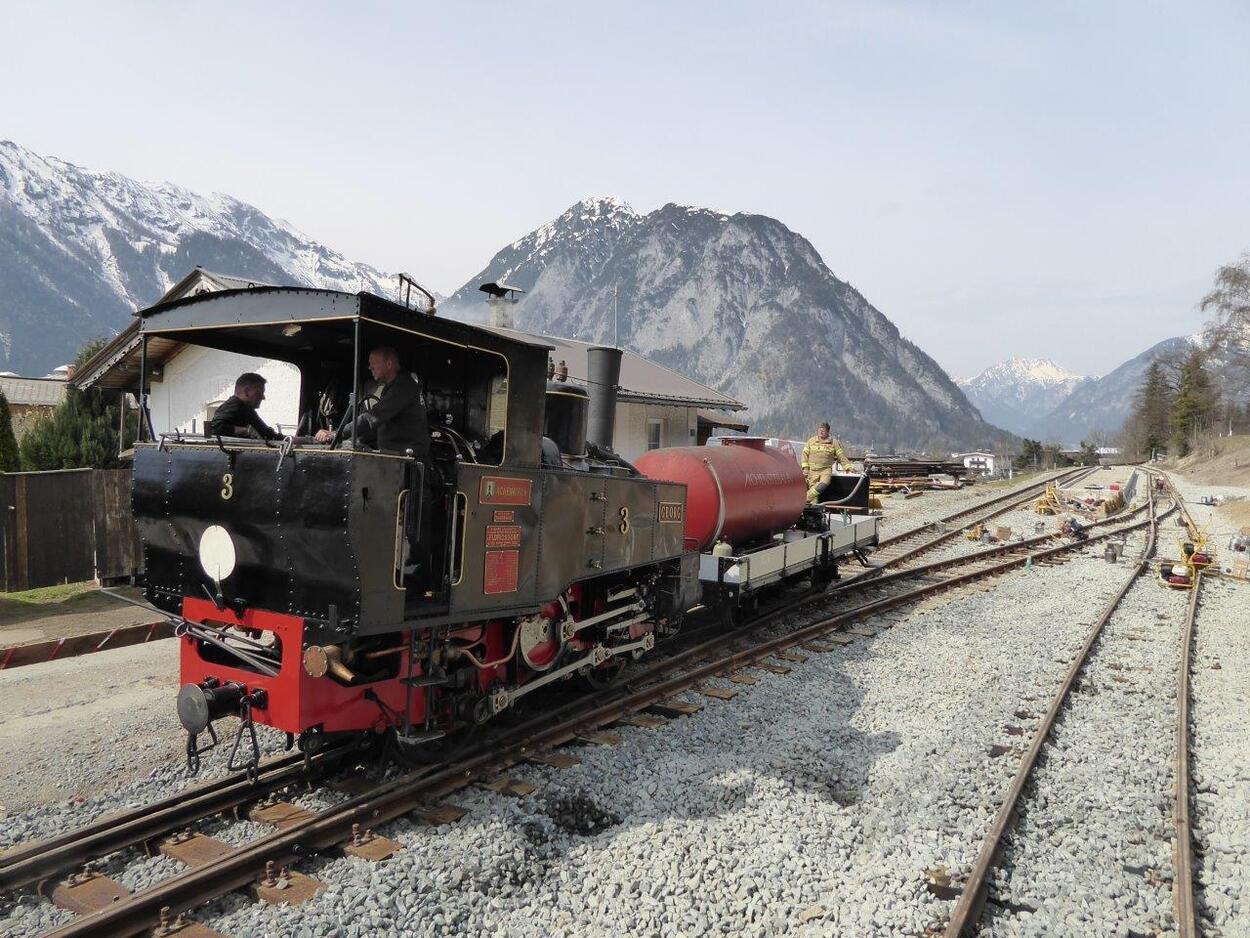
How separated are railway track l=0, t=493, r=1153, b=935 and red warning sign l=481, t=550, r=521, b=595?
1.28 m

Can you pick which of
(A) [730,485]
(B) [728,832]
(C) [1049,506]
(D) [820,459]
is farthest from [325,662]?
(C) [1049,506]

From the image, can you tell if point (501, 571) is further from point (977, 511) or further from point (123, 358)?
point (977, 511)

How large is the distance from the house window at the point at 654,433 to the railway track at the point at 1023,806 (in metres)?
14.2

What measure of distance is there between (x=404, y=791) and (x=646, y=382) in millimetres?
18246

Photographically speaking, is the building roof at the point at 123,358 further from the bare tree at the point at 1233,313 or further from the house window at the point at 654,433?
the bare tree at the point at 1233,313

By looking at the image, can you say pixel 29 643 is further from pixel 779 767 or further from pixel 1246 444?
pixel 1246 444

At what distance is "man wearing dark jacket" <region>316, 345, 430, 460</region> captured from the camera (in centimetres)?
475

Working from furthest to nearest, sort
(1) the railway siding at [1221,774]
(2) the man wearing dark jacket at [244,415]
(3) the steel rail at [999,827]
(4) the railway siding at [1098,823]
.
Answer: (2) the man wearing dark jacket at [244,415]
(1) the railway siding at [1221,774]
(4) the railway siding at [1098,823]
(3) the steel rail at [999,827]

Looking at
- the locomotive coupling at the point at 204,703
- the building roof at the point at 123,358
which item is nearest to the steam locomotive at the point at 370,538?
the locomotive coupling at the point at 204,703

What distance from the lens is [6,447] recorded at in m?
12.9

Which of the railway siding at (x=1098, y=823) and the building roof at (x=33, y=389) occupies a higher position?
the building roof at (x=33, y=389)

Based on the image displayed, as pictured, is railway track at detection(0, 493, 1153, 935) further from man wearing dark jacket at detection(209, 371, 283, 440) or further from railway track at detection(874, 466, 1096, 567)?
railway track at detection(874, 466, 1096, 567)

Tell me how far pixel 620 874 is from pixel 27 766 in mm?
4464

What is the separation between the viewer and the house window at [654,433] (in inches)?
886
